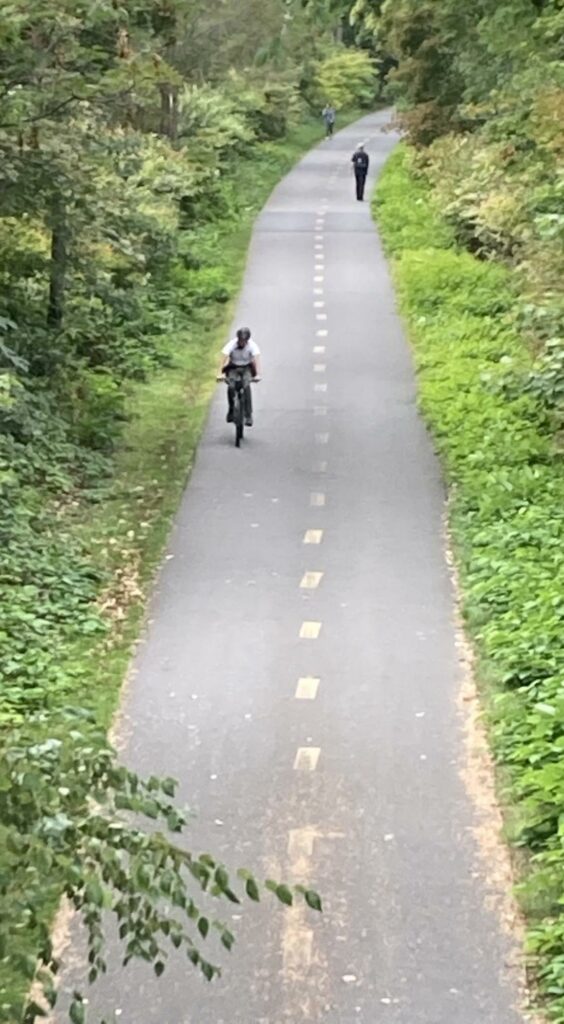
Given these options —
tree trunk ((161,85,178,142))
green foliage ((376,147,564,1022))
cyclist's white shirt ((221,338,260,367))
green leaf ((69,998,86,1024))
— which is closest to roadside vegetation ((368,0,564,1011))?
green foliage ((376,147,564,1022))

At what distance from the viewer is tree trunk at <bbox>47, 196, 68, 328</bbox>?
45.8 ft

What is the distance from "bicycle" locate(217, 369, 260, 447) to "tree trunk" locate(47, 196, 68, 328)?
2.54 meters

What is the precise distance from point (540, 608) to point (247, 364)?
661cm

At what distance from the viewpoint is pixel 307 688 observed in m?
9.08

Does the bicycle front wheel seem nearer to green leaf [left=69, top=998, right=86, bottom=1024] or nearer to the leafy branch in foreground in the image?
the leafy branch in foreground

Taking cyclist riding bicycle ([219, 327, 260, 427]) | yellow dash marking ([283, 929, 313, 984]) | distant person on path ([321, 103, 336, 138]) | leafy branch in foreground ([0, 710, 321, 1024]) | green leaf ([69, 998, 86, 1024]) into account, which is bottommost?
distant person on path ([321, 103, 336, 138])

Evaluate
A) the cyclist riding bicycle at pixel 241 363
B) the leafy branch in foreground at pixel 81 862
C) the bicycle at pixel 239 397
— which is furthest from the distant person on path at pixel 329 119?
the leafy branch in foreground at pixel 81 862

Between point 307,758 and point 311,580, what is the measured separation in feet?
10.2

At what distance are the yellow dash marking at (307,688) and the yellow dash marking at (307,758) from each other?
0.73 metres

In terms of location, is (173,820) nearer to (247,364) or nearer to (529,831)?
(529,831)

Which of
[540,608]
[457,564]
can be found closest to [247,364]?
[457,564]

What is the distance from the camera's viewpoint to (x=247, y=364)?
15266 millimetres

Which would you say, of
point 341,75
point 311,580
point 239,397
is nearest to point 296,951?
point 311,580

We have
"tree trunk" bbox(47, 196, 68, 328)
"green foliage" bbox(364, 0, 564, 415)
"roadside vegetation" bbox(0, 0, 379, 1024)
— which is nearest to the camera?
"roadside vegetation" bbox(0, 0, 379, 1024)
